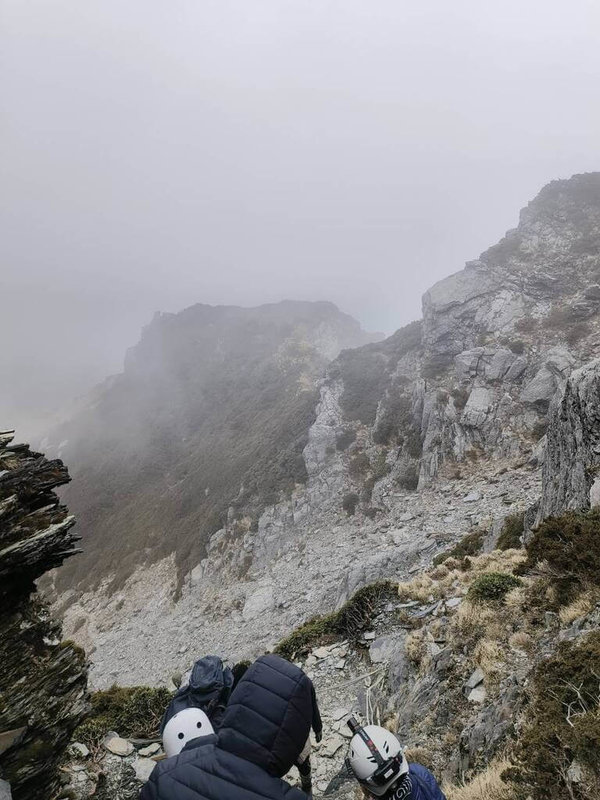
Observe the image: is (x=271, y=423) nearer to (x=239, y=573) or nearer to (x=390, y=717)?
(x=239, y=573)

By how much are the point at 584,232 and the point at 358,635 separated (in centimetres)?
4551

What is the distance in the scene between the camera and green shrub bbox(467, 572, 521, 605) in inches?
348

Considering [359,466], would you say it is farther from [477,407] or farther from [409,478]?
[477,407]

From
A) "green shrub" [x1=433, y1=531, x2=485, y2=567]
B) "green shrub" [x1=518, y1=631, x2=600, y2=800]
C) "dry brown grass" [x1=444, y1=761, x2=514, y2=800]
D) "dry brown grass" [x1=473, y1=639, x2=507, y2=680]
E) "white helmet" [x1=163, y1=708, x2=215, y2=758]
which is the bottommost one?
"green shrub" [x1=433, y1=531, x2=485, y2=567]

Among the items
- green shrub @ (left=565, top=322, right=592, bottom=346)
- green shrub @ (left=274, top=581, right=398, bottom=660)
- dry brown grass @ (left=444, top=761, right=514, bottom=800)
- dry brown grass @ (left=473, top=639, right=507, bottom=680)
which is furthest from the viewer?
green shrub @ (left=565, top=322, right=592, bottom=346)

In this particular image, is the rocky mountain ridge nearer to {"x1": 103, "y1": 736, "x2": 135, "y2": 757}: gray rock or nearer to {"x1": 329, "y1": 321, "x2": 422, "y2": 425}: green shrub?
{"x1": 329, "y1": 321, "x2": 422, "y2": 425}: green shrub

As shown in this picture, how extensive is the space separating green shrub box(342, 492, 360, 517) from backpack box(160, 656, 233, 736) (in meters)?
26.3

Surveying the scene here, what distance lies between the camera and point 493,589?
903cm

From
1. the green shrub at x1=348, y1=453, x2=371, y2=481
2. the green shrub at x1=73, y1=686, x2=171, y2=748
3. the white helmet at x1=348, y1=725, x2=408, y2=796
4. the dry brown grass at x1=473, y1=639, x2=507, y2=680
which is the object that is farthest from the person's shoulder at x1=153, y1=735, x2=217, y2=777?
the green shrub at x1=348, y1=453, x2=371, y2=481

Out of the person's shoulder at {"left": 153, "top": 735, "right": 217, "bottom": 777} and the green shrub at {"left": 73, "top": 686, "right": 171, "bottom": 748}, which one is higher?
the person's shoulder at {"left": 153, "top": 735, "right": 217, "bottom": 777}

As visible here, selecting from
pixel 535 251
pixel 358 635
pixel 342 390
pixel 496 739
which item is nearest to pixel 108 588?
pixel 342 390

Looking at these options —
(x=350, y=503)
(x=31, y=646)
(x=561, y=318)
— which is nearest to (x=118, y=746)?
(x=31, y=646)

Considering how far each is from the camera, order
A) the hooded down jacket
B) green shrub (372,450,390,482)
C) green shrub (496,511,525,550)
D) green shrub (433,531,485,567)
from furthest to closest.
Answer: green shrub (372,450,390,482)
green shrub (433,531,485,567)
green shrub (496,511,525,550)
the hooded down jacket

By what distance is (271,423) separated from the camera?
50250 millimetres
